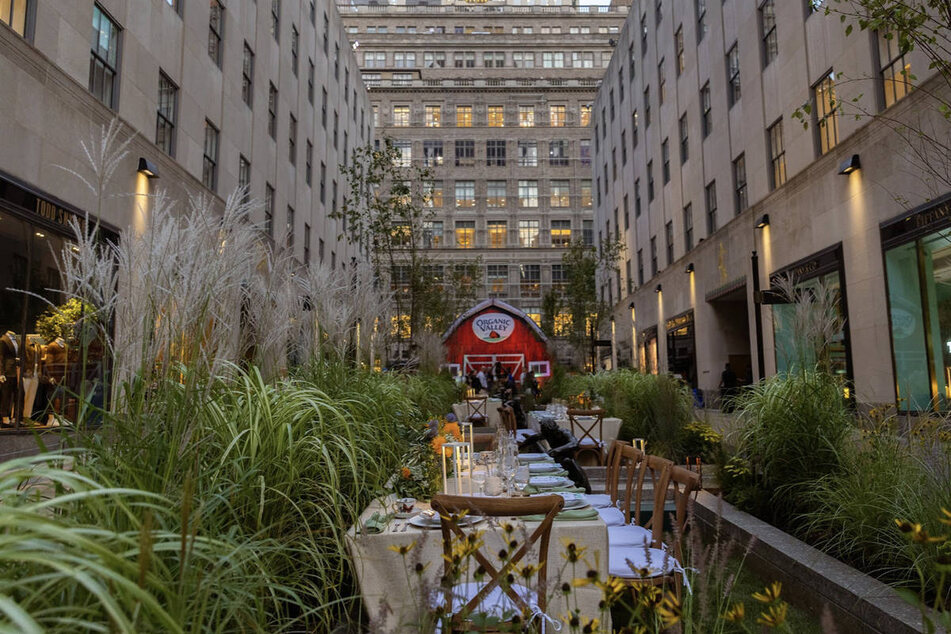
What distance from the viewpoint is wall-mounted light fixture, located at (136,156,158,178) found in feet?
38.1

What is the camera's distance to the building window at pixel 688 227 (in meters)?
22.3

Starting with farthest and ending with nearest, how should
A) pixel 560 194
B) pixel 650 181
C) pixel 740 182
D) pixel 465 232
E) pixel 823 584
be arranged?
pixel 560 194
pixel 465 232
pixel 650 181
pixel 740 182
pixel 823 584

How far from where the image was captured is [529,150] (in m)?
53.0

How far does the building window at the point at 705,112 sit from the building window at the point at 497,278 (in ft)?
104

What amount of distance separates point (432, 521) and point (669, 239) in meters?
23.1

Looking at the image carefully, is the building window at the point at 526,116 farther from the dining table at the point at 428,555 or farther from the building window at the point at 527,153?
the dining table at the point at 428,555

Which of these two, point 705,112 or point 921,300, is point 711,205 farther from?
point 921,300

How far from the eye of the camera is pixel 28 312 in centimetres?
895

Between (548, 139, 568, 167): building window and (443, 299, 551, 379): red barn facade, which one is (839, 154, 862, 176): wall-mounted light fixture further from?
(548, 139, 568, 167): building window

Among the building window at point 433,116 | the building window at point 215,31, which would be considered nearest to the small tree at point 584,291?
the building window at point 215,31

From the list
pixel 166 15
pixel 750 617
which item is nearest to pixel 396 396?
pixel 750 617

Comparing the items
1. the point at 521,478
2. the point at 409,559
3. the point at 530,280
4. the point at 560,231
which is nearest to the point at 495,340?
the point at 530,280

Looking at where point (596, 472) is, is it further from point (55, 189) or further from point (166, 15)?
point (166, 15)

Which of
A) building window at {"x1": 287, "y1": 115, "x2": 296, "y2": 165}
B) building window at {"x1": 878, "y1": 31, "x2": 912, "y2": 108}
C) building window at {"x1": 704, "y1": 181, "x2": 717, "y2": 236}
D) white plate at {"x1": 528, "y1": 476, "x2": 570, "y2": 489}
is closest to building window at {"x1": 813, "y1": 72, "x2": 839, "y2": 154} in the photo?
building window at {"x1": 878, "y1": 31, "x2": 912, "y2": 108}
